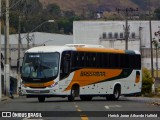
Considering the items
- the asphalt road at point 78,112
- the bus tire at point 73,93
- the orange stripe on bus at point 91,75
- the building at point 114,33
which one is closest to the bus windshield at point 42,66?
the orange stripe on bus at point 91,75

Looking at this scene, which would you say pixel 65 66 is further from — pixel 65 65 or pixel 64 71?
pixel 64 71

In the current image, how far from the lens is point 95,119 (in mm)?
25359

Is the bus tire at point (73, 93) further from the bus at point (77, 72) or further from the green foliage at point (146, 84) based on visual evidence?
the green foliage at point (146, 84)

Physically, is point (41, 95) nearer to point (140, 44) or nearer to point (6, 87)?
point (6, 87)

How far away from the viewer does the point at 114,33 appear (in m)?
127

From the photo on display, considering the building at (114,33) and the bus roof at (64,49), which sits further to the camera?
the building at (114,33)

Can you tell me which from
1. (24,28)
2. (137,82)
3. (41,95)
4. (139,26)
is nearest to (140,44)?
(139,26)

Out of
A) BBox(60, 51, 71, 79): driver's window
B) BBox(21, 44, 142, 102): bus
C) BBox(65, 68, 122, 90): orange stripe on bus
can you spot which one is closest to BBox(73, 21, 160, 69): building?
BBox(21, 44, 142, 102): bus

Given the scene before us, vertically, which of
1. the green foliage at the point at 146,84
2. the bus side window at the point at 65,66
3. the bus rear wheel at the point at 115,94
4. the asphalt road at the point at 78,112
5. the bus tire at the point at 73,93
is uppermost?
the bus side window at the point at 65,66

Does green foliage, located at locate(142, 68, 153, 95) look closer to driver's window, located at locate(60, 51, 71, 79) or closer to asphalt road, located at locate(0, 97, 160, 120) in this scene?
driver's window, located at locate(60, 51, 71, 79)

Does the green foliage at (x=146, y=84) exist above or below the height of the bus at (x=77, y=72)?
below

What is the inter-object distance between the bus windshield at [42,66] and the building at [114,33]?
257ft

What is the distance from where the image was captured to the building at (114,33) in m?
123

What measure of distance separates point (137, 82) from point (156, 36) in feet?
241
